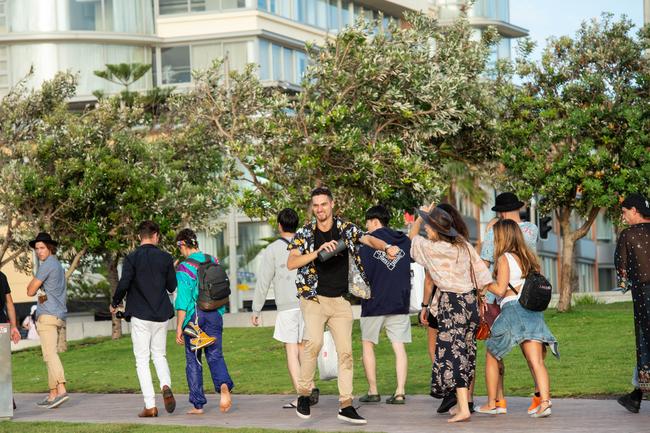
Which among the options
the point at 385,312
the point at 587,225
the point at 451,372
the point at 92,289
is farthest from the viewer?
the point at 92,289

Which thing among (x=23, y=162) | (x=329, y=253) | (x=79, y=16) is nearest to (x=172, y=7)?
(x=79, y=16)

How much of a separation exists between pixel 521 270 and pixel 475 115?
17728 mm

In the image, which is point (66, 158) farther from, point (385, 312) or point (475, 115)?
point (385, 312)

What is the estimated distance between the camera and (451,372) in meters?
12.0

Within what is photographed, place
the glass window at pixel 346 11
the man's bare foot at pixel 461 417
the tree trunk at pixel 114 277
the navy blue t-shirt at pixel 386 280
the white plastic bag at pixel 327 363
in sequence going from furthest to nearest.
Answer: the glass window at pixel 346 11
the tree trunk at pixel 114 277
the white plastic bag at pixel 327 363
the navy blue t-shirt at pixel 386 280
the man's bare foot at pixel 461 417

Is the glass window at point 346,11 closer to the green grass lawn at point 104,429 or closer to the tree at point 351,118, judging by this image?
the tree at point 351,118

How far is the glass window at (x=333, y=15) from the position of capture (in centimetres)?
6231

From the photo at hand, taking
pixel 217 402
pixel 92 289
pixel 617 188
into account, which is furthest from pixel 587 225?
pixel 92 289

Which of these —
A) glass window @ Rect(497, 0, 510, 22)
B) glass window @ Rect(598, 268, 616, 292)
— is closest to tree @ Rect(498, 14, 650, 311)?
glass window @ Rect(497, 0, 510, 22)

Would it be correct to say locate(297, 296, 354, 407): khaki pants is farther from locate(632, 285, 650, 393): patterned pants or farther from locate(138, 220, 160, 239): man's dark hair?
locate(632, 285, 650, 393): patterned pants

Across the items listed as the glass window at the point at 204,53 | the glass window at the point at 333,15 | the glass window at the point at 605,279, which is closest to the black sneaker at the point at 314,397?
the glass window at the point at 204,53

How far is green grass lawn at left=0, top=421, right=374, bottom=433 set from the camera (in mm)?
11898

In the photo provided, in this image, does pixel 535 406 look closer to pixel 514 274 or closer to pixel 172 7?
pixel 514 274

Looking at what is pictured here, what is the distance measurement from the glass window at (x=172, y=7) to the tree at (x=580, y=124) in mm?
29235
